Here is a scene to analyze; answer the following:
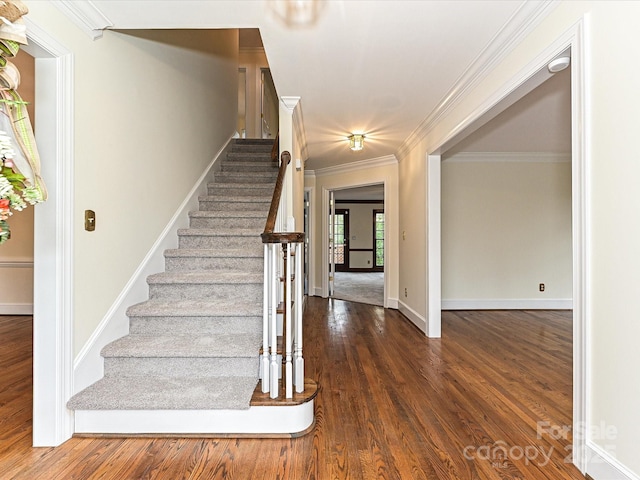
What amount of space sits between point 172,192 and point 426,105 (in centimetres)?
245

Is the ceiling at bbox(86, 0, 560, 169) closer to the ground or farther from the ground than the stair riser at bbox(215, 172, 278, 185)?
farther from the ground

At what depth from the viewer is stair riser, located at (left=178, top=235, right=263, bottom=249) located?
330cm

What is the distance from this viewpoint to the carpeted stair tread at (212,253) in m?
3.04

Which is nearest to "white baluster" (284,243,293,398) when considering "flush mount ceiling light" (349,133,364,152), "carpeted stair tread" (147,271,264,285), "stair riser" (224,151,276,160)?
"carpeted stair tread" (147,271,264,285)

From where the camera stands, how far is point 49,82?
1827 millimetres

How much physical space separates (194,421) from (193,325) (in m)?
0.73

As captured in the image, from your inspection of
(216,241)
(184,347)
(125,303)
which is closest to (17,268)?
(216,241)

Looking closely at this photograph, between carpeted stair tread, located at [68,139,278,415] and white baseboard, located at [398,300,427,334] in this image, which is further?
white baseboard, located at [398,300,427,334]

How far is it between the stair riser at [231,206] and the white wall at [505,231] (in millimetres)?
2932

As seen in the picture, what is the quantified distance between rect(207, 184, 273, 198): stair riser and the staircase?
0.46 m

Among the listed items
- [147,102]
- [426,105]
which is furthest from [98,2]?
[426,105]

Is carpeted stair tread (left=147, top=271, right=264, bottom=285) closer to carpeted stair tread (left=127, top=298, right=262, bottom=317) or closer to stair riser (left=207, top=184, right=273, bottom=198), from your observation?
carpeted stair tread (left=127, top=298, right=262, bottom=317)

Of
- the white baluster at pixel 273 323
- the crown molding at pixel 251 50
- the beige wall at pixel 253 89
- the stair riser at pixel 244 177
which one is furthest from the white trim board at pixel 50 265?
the crown molding at pixel 251 50

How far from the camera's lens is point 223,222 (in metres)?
3.59
